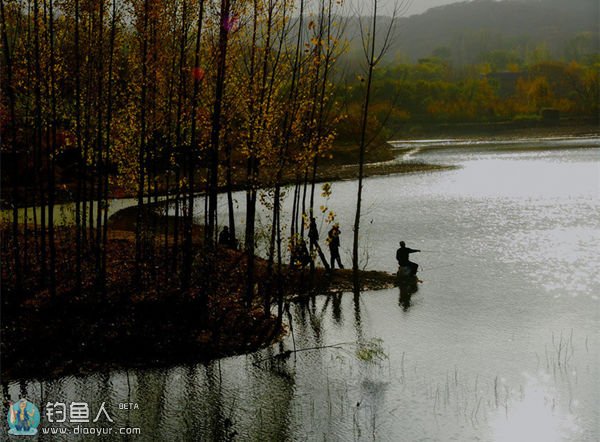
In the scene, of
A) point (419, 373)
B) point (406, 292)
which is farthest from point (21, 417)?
point (406, 292)

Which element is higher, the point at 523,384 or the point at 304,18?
the point at 304,18

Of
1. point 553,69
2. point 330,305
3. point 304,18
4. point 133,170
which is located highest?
point 553,69

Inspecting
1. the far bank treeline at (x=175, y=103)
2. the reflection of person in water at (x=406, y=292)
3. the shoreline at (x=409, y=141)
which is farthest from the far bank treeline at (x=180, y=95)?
the shoreline at (x=409, y=141)

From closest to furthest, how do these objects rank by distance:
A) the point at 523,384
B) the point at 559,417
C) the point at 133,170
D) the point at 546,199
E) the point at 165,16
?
the point at 559,417 → the point at 523,384 → the point at 165,16 → the point at 133,170 → the point at 546,199

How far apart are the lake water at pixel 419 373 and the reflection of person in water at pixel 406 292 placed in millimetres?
132

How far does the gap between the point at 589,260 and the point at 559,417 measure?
19293 mm

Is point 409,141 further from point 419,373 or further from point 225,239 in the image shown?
point 419,373

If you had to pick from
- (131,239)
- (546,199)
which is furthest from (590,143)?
(131,239)

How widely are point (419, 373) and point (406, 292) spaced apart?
9132 mm

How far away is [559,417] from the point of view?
15102mm

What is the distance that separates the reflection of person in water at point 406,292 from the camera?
25156mm

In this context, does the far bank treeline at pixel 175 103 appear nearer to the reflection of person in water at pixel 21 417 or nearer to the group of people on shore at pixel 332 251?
the group of people on shore at pixel 332 251

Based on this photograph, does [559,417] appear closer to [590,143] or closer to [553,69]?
[590,143]

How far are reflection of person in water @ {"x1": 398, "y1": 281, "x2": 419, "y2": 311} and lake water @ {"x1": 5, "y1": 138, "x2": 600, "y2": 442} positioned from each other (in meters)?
0.13
